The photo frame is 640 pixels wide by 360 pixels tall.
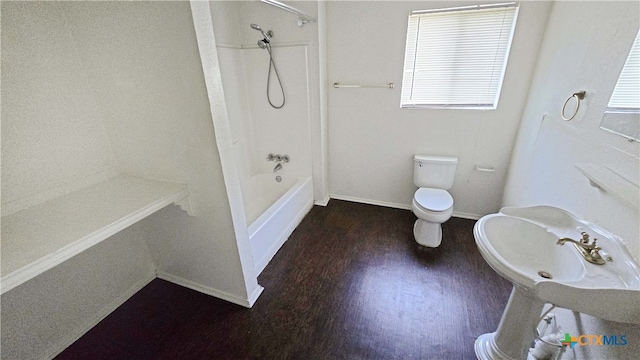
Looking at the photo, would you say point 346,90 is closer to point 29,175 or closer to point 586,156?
point 586,156

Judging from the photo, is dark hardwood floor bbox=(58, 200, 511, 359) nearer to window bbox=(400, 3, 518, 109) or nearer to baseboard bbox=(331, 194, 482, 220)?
baseboard bbox=(331, 194, 482, 220)

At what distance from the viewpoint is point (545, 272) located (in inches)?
42.9

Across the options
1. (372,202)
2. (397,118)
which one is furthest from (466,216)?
(397,118)

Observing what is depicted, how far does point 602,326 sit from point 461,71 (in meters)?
1.93

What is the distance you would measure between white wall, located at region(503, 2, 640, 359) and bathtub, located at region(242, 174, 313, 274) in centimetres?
183

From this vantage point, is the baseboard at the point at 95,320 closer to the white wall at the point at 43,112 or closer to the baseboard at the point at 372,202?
the white wall at the point at 43,112

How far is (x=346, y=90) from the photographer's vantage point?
2.45 meters

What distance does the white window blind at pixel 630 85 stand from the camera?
0.95 meters

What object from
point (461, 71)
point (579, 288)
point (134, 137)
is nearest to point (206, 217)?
point (134, 137)

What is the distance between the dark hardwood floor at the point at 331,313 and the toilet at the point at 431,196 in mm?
150

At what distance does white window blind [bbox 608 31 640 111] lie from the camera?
0.95 meters

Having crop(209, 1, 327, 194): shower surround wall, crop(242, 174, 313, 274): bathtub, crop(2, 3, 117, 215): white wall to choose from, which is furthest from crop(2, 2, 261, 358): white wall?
crop(209, 1, 327, 194): shower surround wall

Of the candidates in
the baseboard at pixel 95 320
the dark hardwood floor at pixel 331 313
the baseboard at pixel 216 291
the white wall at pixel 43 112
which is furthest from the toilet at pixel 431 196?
the white wall at pixel 43 112

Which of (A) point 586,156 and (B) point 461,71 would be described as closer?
(A) point 586,156
